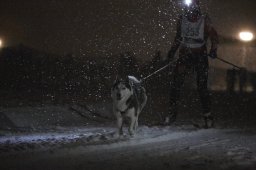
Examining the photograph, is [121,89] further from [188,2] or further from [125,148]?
[188,2]

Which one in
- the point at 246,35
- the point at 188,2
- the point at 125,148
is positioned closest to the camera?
the point at 125,148

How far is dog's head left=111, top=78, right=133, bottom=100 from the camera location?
814cm

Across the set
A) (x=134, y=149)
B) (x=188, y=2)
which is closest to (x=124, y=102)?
(x=134, y=149)

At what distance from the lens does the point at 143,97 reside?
935 cm

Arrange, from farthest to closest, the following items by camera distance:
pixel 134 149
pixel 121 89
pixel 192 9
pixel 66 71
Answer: pixel 66 71, pixel 192 9, pixel 121 89, pixel 134 149

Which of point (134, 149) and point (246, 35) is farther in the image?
point (246, 35)

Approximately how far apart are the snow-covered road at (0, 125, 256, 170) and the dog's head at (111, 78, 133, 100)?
0.70m

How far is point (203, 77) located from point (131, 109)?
1.73 metres

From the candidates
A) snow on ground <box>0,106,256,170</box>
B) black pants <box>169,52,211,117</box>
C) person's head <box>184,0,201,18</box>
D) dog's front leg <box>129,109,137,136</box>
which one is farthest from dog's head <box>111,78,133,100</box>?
person's head <box>184,0,201,18</box>

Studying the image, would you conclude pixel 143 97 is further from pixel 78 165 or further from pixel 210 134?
pixel 78 165

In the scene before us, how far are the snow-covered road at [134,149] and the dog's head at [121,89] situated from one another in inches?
27.7

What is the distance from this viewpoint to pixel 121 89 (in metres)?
8.15

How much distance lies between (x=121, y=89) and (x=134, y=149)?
1.78 m

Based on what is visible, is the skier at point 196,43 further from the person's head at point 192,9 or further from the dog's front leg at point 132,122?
the dog's front leg at point 132,122
